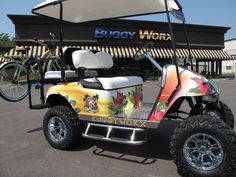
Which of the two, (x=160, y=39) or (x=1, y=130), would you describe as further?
(x=160, y=39)

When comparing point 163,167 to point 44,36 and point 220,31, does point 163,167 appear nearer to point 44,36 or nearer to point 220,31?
point 44,36

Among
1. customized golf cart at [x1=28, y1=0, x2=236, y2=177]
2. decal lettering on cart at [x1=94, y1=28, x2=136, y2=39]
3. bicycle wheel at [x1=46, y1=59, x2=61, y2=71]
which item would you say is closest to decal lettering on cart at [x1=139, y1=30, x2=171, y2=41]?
decal lettering on cart at [x1=94, y1=28, x2=136, y2=39]

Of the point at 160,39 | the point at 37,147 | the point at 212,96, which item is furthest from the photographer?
the point at 160,39

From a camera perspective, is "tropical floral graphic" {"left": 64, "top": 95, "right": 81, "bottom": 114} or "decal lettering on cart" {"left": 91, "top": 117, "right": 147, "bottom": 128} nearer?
"decal lettering on cart" {"left": 91, "top": 117, "right": 147, "bottom": 128}

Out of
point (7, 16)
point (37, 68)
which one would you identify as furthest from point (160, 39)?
point (37, 68)

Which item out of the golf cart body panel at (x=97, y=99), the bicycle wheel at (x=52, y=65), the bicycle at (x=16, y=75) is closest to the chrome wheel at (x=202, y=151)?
the golf cart body panel at (x=97, y=99)

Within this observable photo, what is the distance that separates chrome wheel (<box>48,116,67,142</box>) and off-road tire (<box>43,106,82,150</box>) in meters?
0.07

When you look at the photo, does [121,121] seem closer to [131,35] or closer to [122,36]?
[122,36]

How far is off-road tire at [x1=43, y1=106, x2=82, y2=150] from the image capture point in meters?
5.04

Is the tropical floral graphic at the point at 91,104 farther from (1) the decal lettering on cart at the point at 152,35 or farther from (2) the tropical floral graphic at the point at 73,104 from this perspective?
(1) the decal lettering on cart at the point at 152,35

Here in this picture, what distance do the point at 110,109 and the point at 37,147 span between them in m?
1.58

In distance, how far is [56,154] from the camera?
16.2ft

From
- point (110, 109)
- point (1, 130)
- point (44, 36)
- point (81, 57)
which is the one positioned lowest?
point (1, 130)

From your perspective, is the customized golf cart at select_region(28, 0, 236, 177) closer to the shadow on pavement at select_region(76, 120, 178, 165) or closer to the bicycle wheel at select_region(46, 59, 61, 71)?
the shadow on pavement at select_region(76, 120, 178, 165)
